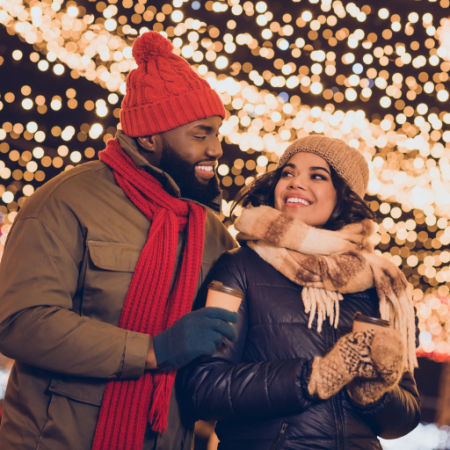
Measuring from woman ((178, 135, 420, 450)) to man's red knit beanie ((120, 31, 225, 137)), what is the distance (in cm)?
43

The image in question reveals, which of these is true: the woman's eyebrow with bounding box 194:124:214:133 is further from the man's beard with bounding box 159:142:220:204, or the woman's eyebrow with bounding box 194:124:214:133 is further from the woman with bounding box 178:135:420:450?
the woman with bounding box 178:135:420:450

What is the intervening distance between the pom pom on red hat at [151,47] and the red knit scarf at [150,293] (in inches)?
15.6

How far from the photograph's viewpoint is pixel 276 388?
1611 mm

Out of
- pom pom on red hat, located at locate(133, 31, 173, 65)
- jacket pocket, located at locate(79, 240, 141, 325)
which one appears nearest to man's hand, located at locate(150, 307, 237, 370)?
jacket pocket, located at locate(79, 240, 141, 325)

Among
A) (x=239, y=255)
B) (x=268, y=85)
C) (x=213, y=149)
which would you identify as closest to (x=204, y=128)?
(x=213, y=149)

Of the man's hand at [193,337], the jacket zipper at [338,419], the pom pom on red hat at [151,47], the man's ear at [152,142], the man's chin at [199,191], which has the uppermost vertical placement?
the pom pom on red hat at [151,47]

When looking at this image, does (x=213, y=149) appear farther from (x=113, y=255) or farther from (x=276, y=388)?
(x=276, y=388)

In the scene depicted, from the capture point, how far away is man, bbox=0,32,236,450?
5.35 feet

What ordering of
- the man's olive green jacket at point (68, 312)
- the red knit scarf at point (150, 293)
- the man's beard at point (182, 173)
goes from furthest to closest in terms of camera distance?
the man's beard at point (182, 173), the red knit scarf at point (150, 293), the man's olive green jacket at point (68, 312)

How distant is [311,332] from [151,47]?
1209mm

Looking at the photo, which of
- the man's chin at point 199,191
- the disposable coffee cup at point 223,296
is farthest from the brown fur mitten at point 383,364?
the man's chin at point 199,191

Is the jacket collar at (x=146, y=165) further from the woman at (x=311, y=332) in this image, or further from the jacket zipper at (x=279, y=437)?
the jacket zipper at (x=279, y=437)

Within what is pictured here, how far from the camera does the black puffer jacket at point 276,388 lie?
64.4 inches

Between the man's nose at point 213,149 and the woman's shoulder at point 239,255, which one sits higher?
the man's nose at point 213,149
